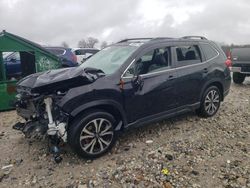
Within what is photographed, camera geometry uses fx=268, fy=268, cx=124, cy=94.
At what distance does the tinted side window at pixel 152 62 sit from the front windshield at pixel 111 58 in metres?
0.21

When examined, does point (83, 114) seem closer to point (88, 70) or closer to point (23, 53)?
point (88, 70)

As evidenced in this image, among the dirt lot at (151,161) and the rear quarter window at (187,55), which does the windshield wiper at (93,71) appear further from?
the rear quarter window at (187,55)

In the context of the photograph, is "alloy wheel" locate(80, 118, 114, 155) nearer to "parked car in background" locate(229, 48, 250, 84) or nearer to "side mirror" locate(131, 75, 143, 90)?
"side mirror" locate(131, 75, 143, 90)

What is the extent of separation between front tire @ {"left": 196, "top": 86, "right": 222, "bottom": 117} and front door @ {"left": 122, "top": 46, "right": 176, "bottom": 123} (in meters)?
1.03

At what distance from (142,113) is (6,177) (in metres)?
2.28

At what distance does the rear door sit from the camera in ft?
16.7

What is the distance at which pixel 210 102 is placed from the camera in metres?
5.85

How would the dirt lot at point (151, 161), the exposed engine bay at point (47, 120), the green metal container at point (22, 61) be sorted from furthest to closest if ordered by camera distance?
1. the green metal container at point (22, 61)
2. the exposed engine bay at point (47, 120)
3. the dirt lot at point (151, 161)

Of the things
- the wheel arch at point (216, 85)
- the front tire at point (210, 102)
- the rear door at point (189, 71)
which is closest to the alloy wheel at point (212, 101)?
the front tire at point (210, 102)

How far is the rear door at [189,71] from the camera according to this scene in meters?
5.09

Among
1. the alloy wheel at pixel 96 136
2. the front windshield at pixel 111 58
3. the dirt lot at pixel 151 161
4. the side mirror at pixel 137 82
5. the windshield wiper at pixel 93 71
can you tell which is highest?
the front windshield at pixel 111 58

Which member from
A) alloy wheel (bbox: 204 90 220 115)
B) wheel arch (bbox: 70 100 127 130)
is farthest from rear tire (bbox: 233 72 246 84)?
wheel arch (bbox: 70 100 127 130)

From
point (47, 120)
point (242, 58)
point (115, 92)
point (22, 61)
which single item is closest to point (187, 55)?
point (115, 92)

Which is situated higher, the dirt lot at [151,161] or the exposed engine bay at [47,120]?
the exposed engine bay at [47,120]
